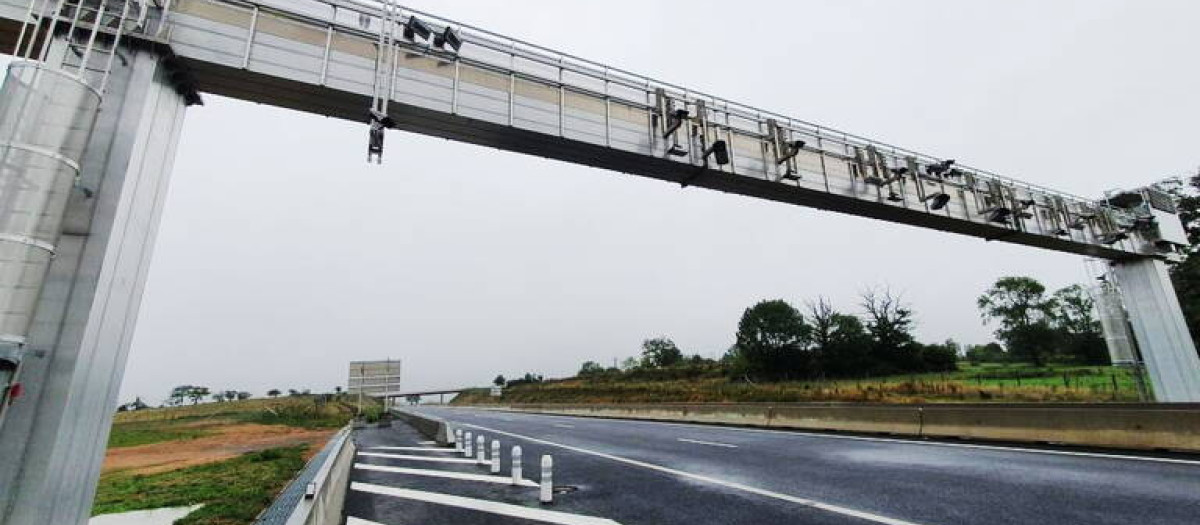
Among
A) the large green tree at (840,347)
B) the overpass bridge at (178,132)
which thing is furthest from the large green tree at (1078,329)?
the overpass bridge at (178,132)

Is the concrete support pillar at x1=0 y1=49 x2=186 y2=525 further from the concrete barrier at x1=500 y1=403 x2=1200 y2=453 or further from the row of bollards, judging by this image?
the concrete barrier at x1=500 y1=403 x2=1200 y2=453

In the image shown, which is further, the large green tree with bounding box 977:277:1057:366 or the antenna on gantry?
the large green tree with bounding box 977:277:1057:366

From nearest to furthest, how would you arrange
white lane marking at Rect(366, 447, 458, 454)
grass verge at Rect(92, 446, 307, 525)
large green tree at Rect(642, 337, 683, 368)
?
grass verge at Rect(92, 446, 307, 525), white lane marking at Rect(366, 447, 458, 454), large green tree at Rect(642, 337, 683, 368)

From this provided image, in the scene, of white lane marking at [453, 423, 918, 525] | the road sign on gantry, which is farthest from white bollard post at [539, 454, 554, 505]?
the road sign on gantry

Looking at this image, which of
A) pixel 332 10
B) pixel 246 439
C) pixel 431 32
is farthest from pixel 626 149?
pixel 246 439

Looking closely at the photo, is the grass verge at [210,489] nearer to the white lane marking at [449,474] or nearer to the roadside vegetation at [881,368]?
the white lane marking at [449,474]

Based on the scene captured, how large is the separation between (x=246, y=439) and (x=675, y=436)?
66.5 ft

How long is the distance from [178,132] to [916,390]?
103 feet

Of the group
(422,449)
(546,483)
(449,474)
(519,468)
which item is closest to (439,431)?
(422,449)

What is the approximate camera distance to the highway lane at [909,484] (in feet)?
20.1

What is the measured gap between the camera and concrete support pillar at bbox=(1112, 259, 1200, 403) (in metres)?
20.2

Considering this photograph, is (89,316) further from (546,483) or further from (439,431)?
(439,431)

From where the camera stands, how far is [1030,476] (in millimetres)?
8133

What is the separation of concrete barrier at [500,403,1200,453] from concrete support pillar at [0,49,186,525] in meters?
16.8
